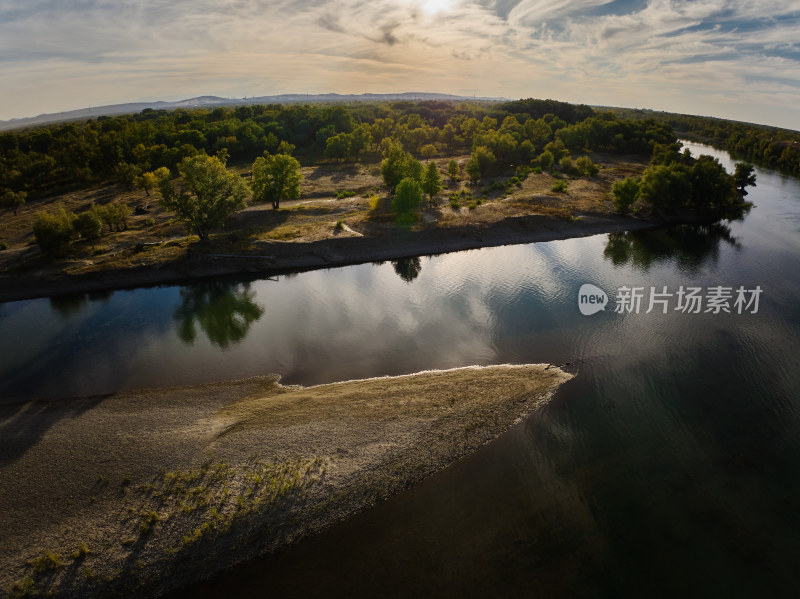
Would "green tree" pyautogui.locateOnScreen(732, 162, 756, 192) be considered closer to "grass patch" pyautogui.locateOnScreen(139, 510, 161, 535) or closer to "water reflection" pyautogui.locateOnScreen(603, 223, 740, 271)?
"water reflection" pyautogui.locateOnScreen(603, 223, 740, 271)

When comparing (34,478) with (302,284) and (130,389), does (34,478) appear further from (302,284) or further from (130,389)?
(302,284)

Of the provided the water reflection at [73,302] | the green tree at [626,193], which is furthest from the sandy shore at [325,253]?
the green tree at [626,193]

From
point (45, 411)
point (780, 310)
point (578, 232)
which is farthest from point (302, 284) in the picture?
point (780, 310)

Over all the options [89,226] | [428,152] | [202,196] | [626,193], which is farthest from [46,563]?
[428,152]

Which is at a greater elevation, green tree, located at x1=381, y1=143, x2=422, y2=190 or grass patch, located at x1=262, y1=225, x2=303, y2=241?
green tree, located at x1=381, y1=143, x2=422, y2=190

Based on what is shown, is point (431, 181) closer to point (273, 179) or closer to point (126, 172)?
point (273, 179)

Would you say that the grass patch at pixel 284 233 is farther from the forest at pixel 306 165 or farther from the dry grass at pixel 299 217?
the forest at pixel 306 165

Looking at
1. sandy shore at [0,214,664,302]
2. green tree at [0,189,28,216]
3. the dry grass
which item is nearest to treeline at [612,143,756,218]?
sandy shore at [0,214,664,302]
